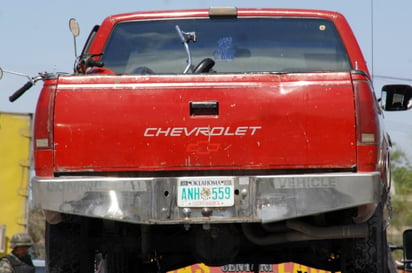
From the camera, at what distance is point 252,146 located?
6730mm

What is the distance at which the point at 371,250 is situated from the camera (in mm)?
7102

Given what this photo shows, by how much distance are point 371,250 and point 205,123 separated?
125cm

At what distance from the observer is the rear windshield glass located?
307 inches

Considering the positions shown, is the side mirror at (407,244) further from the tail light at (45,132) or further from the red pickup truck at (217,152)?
the tail light at (45,132)

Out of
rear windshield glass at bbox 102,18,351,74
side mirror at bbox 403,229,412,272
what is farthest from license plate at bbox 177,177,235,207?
side mirror at bbox 403,229,412,272

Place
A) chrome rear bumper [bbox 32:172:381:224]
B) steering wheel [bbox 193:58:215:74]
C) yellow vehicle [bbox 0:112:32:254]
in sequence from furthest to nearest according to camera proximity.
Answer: yellow vehicle [bbox 0:112:32:254], steering wheel [bbox 193:58:215:74], chrome rear bumper [bbox 32:172:381:224]

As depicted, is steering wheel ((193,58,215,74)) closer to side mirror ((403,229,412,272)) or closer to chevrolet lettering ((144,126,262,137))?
chevrolet lettering ((144,126,262,137))

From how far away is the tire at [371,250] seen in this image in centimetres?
705

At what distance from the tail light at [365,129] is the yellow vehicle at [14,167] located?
10521mm

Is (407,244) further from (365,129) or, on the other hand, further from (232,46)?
(365,129)

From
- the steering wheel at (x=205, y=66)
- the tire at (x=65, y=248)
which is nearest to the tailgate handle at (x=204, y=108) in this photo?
the steering wheel at (x=205, y=66)

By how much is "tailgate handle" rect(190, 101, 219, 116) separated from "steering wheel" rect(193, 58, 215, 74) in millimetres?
746

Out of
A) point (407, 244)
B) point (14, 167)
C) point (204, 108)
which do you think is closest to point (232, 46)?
point (204, 108)

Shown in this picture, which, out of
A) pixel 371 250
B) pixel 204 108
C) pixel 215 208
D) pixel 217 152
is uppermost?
pixel 204 108
